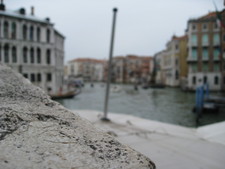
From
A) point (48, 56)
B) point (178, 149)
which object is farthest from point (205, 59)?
point (178, 149)

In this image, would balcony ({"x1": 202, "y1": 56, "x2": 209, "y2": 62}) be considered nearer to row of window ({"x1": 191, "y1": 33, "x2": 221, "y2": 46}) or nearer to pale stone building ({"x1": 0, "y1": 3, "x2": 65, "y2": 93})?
row of window ({"x1": 191, "y1": 33, "x2": 221, "y2": 46})

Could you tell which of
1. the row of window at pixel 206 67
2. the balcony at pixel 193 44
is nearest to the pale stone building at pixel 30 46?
the balcony at pixel 193 44

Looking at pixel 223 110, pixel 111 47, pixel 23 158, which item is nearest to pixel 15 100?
pixel 23 158

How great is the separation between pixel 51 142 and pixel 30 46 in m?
23.3

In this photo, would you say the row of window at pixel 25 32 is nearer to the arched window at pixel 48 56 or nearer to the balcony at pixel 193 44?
the arched window at pixel 48 56

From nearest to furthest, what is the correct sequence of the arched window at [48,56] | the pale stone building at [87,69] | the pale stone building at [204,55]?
the arched window at [48,56], the pale stone building at [204,55], the pale stone building at [87,69]

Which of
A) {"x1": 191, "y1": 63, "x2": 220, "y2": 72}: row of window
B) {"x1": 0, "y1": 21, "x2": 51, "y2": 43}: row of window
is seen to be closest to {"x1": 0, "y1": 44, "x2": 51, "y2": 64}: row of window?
{"x1": 0, "y1": 21, "x2": 51, "y2": 43}: row of window

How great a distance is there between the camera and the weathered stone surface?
0.89m

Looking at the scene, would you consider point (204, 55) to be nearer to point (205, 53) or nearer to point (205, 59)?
point (205, 53)

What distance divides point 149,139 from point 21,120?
3.03 meters

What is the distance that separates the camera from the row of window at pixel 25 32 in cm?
2078

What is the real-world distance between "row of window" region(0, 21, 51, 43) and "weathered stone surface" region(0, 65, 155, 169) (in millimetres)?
22382

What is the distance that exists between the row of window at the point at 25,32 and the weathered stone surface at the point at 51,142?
22382 mm

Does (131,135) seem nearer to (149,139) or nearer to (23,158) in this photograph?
(149,139)
